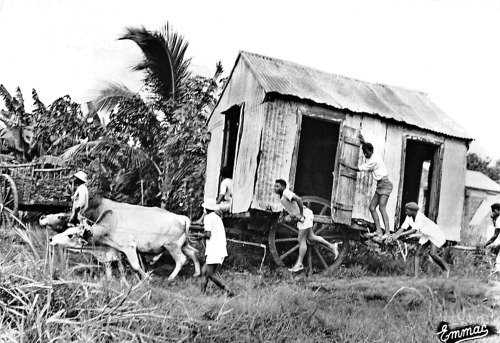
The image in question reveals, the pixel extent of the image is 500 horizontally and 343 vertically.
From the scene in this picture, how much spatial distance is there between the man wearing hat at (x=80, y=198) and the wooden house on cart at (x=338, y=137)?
75.5 inches

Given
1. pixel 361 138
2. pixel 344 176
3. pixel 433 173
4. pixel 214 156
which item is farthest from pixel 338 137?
pixel 214 156

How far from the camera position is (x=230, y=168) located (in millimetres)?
8789

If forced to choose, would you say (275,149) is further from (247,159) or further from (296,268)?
(296,268)

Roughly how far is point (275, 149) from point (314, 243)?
4.60 feet

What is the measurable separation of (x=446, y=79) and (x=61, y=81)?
437cm

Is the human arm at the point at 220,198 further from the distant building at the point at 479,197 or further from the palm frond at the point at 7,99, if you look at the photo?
the distant building at the point at 479,197

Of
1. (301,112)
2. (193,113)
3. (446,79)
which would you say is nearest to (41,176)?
(193,113)

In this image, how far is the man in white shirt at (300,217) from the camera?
25.1 ft

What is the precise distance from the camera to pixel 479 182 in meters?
11.2

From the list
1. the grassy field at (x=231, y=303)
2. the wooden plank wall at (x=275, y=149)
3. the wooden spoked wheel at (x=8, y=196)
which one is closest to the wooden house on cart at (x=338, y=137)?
the wooden plank wall at (x=275, y=149)

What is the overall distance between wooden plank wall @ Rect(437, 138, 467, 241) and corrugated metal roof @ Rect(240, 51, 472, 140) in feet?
0.73

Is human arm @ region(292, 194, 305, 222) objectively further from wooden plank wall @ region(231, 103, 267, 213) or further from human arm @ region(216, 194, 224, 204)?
human arm @ region(216, 194, 224, 204)

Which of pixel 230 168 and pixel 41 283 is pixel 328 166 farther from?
pixel 41 283

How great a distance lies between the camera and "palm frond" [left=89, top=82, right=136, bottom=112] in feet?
22.1
